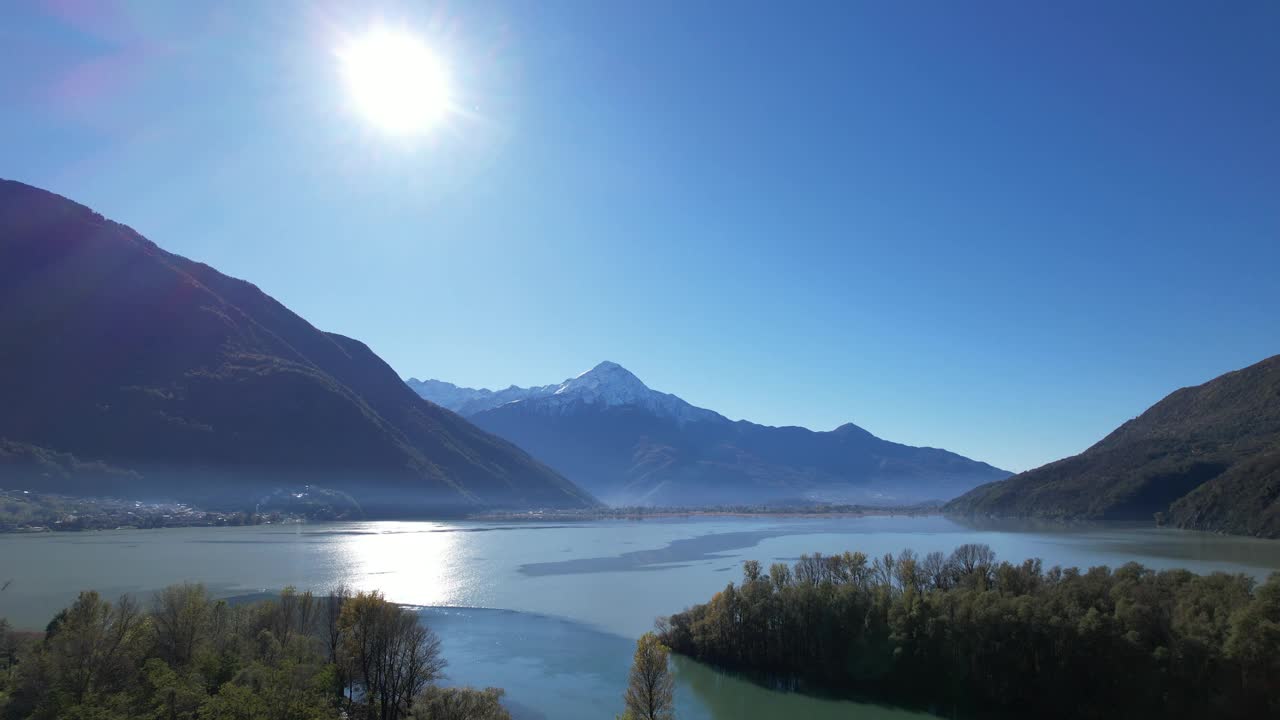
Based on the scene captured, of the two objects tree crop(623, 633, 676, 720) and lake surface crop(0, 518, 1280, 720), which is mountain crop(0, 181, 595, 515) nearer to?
lake surface crop(0, 518, 1280, 720)

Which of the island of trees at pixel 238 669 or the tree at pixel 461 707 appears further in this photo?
the tree at pixel 461 707

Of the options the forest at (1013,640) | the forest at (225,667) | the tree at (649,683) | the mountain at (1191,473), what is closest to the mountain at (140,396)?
the forest at (225,667)

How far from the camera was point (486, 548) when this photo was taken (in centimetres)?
10762

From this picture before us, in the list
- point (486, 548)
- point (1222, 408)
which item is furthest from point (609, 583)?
point (1222, 408)

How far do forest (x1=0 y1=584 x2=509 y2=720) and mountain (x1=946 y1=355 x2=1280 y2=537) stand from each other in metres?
119

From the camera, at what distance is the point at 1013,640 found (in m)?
35.1

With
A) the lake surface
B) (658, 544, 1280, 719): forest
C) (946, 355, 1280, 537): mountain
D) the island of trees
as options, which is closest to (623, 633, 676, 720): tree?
the island of trees

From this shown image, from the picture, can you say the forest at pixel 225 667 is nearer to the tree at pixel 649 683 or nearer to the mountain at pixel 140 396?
the tree at pixel 649 683

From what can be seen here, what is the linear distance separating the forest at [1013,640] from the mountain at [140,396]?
145 m

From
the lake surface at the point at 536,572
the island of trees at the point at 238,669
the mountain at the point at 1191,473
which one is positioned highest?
the mountain at the point at 1191,473

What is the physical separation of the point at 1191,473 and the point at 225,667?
16740 centimetres

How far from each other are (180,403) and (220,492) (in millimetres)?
31293

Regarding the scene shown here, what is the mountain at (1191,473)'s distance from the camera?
360 feet

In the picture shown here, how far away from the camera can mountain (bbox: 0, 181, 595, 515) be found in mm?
147000
